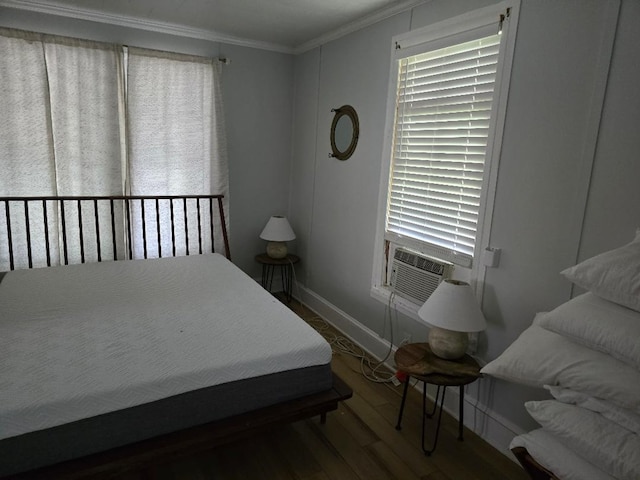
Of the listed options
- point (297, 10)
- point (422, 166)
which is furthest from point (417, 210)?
point (297, 10)

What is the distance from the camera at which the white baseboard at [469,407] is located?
214 centimetres

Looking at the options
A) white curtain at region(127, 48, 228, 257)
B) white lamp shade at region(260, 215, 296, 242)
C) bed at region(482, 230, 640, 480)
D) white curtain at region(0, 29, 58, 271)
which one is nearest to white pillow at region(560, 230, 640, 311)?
bed at region(482, 230, 640, 480)

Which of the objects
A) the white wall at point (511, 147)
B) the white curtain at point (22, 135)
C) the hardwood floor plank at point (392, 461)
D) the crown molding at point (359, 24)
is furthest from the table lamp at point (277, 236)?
the hardwood floor plank at point (392, 461)

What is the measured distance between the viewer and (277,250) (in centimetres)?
392

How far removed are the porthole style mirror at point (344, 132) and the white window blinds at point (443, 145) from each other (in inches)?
19.2

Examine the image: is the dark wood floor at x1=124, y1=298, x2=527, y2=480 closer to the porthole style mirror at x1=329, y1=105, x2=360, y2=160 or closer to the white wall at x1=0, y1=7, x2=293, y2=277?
the porthole style mirror at x1=329, y1=105, x2=360, y2=160

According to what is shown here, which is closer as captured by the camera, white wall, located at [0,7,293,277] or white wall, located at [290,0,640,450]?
white wall, located at [290,0,640,450]

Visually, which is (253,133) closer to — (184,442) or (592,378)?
(184,442)

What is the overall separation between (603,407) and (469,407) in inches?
40.1

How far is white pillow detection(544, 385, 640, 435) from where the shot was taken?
1.33m

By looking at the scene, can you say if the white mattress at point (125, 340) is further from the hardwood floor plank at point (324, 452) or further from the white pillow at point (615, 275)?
the white pillow at point (615, 275)

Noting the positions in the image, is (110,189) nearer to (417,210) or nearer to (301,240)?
(301,240)

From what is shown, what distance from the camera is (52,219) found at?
10.5ft

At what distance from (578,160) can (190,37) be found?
10.3 feet
